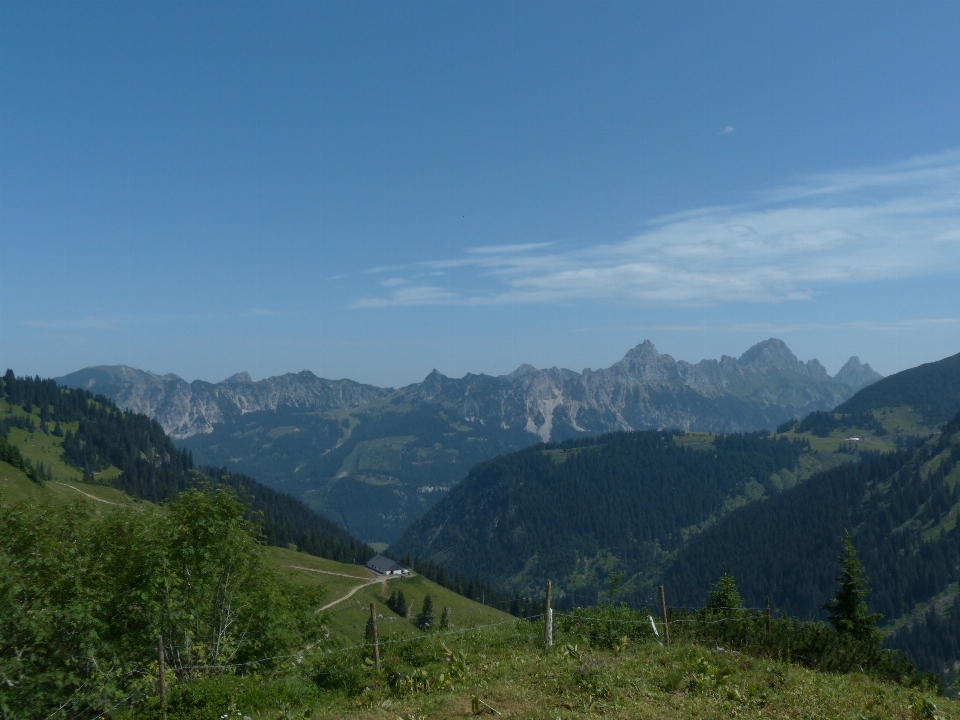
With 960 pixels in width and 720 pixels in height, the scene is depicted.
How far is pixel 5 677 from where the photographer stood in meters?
20.7

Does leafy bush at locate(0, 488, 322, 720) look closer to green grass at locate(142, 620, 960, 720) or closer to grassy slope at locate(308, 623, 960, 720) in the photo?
green grass at locate(142, 620, 960, 720)

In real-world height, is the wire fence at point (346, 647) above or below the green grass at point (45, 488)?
above

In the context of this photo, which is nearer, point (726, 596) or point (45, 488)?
point (726, 596)

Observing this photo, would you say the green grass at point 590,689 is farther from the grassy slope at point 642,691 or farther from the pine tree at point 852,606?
the pine tree at point 852,606

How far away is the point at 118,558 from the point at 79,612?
168 inches

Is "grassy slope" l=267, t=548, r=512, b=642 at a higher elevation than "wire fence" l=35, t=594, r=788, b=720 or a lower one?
lower

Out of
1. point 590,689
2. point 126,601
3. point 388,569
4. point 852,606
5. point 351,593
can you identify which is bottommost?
point 388,569

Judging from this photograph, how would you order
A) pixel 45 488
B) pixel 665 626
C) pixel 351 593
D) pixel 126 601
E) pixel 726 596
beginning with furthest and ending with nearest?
pixel 45 488, pixel 351 593, pixel 726 596, pixel 665 626, pixel 126 601

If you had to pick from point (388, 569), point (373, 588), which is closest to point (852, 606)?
point (373, 588)

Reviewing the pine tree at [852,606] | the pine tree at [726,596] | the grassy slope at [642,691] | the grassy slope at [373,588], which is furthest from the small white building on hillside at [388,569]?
the grassy slope at [642,691]

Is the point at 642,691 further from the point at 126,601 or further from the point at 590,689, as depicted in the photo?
the point at 126,601

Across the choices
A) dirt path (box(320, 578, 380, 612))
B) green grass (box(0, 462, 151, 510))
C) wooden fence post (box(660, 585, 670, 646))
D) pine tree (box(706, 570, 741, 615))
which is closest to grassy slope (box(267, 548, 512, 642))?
dirt path (box(320, 578, 380, 612))

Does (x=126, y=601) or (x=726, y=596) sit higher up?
(x=126, y=601)

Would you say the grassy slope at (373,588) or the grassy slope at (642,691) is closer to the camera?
the grassy slope at (642,691)
